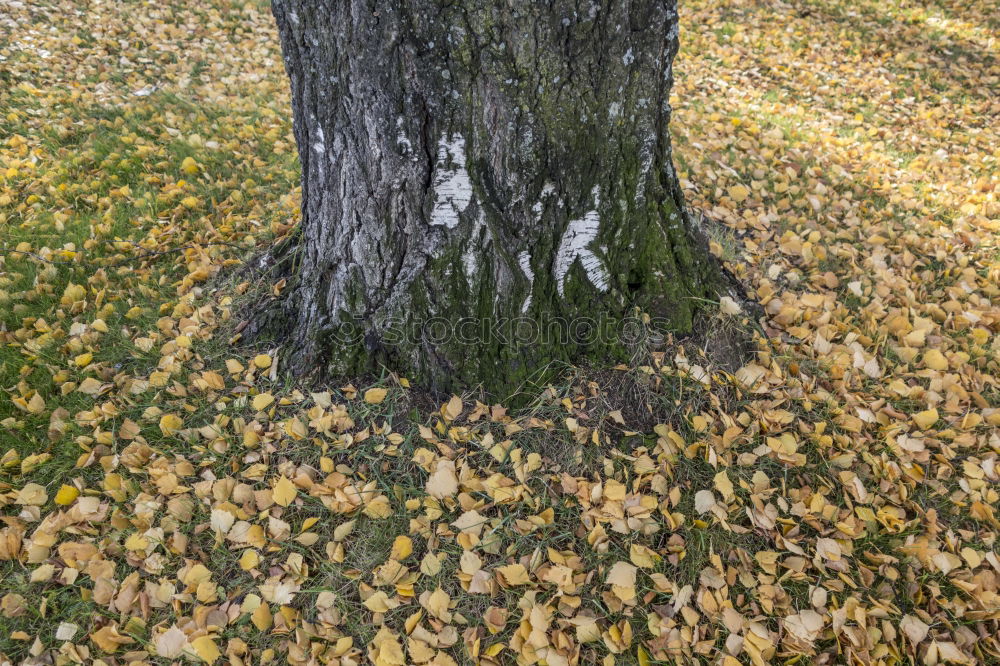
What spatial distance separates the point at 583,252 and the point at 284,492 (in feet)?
4.38

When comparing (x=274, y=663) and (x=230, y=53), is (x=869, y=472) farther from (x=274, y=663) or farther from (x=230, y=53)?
(x=230, y=53)

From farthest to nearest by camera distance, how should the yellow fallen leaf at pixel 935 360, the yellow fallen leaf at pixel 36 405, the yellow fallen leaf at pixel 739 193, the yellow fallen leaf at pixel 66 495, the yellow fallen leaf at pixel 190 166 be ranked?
the yellow fallen leaf at pixel 190 166 → the yellow fallen leaf at pixel 739 193 → the yellow fallen leaf at pixel 935 360 → the yellow fallen leaf at pixel 36 405 → the yellow fallen leaf at pixel 66 495

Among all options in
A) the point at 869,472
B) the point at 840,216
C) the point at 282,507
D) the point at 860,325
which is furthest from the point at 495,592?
the point at 840,216

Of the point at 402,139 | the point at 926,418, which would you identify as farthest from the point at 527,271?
the point at 926,418

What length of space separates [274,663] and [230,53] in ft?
16.8

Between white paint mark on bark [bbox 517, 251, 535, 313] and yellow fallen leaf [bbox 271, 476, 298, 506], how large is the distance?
1.02 metres

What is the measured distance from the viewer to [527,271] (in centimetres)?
206

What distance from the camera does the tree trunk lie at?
5.51 feet

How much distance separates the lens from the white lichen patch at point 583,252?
2.00 meters

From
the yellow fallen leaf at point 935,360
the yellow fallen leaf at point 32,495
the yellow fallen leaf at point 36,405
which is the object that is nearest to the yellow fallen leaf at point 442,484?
the yellow fallen leaf at point 32,495

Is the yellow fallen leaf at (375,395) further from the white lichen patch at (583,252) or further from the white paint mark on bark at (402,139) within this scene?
the white paint mark on bark at (402,139)

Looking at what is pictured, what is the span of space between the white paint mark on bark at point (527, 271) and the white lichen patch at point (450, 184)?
0.26 meters

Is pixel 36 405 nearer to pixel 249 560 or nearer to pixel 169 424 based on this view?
pixel 169 424

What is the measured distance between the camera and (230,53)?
506 cm
